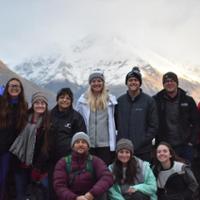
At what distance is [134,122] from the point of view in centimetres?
966

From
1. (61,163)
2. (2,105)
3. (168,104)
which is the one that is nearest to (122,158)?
(61,163)

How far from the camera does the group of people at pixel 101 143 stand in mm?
8703

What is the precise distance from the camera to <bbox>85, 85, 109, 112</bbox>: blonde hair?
384 inches

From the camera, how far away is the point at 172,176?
360 inches

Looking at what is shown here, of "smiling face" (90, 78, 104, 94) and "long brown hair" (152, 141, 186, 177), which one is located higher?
"smiling face" (90, 78, 104, 94)

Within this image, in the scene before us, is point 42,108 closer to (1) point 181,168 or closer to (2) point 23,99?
(2) point 23,99

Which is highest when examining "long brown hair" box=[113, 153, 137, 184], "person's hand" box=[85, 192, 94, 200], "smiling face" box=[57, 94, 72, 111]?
"smiling face" box=[57, 94, 72, 111]

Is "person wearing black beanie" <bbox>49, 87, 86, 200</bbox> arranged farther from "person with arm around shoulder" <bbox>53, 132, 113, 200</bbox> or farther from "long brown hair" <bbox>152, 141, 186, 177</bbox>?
"long brown hair" <bbox>152, 141, 186, 177</bbox>

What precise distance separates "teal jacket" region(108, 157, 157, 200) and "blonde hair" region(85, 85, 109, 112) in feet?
4.34

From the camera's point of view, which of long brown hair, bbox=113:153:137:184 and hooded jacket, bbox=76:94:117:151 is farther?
hooded jacket, bbox=76:94:117:151

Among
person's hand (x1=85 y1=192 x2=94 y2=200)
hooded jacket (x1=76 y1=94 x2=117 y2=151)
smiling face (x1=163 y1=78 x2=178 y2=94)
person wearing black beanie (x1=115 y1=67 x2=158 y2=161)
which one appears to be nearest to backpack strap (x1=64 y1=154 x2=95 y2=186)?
person's hand (x1=85 y1=192 x2=94 y2=200)

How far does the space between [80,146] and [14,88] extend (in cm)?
182

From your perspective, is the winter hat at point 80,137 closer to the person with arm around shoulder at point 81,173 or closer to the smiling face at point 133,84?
the person with arm around shoulder at point 81,173

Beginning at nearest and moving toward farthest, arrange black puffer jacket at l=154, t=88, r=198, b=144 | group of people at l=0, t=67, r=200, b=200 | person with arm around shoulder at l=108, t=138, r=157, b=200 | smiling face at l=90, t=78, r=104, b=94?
group of people at l=0, t=67, r=200, b=200 < person with arm around shoulder at l=108, t=138, r=157, b=200 < smiling face at l=90, t=78, r=104, b=94 < black puffer jacket at l=154, t=88, r=198, b=144
